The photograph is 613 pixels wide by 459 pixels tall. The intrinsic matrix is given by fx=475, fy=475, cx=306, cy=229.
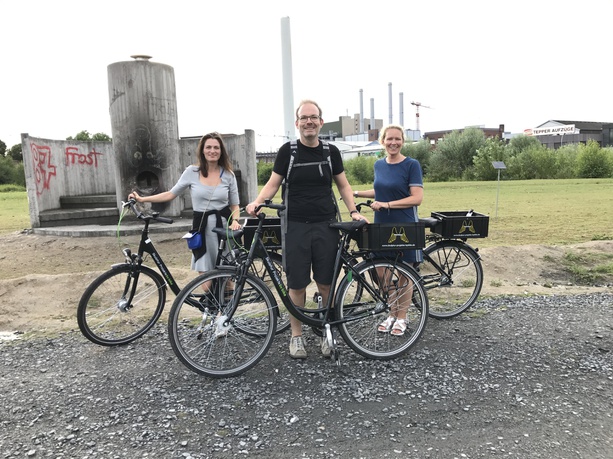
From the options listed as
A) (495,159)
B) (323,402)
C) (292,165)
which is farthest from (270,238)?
(495,159)

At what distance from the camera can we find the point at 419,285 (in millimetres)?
4082

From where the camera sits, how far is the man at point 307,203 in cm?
373

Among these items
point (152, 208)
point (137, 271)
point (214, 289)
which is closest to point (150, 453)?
point (214, 289)

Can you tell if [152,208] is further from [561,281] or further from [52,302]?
[561,281]

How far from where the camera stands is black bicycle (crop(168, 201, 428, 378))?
3.67 metres

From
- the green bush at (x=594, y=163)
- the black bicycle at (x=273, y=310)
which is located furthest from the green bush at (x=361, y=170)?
the black bicycle at (x=273, y=310)

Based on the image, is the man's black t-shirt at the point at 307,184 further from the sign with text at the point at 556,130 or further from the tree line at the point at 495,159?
the sign with text at the point at 556,130

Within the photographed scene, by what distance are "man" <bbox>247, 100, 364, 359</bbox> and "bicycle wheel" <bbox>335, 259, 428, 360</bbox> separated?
22 cm

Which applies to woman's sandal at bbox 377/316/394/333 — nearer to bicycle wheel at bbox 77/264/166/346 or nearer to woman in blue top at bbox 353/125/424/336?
A: woman in blue top at bbox 353/125/424/336

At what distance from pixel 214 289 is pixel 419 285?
1732 millimetres

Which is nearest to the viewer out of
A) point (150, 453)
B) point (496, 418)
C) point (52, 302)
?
point (150, 453)

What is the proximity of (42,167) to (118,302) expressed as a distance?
9.79 m

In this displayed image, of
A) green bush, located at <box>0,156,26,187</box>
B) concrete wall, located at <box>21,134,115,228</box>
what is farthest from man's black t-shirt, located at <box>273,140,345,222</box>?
green bush, located at <box>0,156,26,187</box>

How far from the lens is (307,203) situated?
12.4ft
